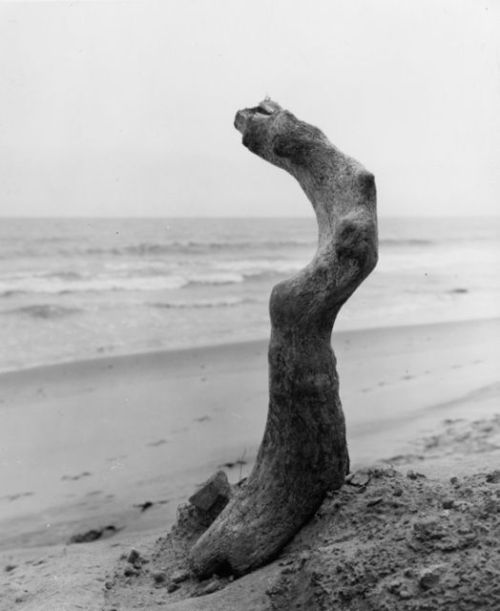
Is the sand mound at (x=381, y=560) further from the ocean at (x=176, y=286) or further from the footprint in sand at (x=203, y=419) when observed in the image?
the ocean at (x=176, y=286)

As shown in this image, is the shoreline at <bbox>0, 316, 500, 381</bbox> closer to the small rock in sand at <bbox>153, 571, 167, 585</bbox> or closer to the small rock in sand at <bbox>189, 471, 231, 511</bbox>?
the small rock in sand at <bbox>189, 471, 231, 511</bbox>

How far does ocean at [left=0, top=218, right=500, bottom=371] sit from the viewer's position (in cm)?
1237

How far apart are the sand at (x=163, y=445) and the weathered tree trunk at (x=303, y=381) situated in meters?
0.15

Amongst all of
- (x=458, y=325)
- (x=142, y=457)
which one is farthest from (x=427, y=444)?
(x=458, y=325)

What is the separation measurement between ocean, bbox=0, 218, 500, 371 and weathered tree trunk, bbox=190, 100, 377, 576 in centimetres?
689

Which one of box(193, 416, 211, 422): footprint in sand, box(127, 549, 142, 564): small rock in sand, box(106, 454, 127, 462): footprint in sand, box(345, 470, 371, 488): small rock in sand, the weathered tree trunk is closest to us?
the weathered tree trunk

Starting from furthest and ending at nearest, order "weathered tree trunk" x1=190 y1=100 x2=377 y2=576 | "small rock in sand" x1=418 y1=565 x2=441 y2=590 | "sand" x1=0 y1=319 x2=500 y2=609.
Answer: "sand" x1=0 y1=319 x2=500 y2=609 → "weathered tree trunk" x1=190 y1=100 x2=377 y2=576 → "small rock in sand" x1=418 y1=565 x2=441 y2=590

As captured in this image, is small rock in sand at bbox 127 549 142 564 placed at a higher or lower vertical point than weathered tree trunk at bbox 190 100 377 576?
lower

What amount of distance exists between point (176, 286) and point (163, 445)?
12598mm

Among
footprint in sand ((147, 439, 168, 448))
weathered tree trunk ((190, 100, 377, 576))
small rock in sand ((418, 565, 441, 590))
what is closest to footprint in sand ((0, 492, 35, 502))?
footprint in sand ((147, 439, 168, 448))

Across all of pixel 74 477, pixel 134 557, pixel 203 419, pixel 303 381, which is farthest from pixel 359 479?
pixel 203 419

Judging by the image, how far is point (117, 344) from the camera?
37.8 feet

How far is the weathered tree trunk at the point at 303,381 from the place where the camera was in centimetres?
347

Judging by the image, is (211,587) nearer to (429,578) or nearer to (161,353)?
(429,578)
